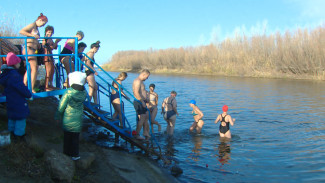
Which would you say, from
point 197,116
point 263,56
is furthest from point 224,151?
point 263,56

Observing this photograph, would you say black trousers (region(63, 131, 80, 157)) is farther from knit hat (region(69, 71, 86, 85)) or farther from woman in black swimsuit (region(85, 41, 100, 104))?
woman in black swimsuit (region(85, 41, 100, 104))

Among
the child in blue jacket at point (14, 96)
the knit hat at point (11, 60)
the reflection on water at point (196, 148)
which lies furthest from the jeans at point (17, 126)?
the reflection on water at point (196, 148)

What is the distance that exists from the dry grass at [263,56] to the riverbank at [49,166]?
3522 cm

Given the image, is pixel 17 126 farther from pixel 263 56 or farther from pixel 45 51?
pixel 263 56

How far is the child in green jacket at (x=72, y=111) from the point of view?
16.6ft

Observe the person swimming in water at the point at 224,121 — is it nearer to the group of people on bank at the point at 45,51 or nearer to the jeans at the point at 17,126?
the group of people on bank at the point at 45,51

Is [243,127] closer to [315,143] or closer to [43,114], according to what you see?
[315,143]

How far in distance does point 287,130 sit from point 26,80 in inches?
363

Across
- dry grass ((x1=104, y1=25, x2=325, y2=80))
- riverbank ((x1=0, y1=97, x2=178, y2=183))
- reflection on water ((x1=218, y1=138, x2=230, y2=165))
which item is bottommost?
reflection on water ((x1=218, y1=138, x2=230, y2=165))

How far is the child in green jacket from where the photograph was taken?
16.6 feet

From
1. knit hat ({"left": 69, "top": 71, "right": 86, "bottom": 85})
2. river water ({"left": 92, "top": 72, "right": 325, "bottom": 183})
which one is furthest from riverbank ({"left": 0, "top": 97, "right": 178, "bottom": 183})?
knit hat ({"left": 69, "top": 71, "right": 86, "bottom": 85})

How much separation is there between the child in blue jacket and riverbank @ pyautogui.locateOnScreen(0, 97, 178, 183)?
0.34 metres

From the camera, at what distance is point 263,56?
44000 mm

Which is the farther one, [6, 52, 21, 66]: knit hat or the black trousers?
the black trousers
